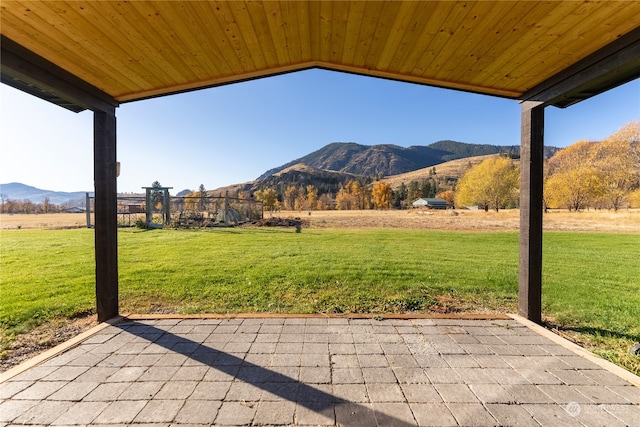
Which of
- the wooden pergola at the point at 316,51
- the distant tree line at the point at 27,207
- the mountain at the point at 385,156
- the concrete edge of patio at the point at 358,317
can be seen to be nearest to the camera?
the wooden pergola at the point at 316,51

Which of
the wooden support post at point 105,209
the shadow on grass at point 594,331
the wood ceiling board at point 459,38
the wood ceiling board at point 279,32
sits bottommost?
the shadow on grass at point 594,331

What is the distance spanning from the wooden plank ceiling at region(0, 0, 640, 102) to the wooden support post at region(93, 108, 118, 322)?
0.44 metres

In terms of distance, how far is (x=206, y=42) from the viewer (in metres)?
2.33

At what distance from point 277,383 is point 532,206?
121 inches

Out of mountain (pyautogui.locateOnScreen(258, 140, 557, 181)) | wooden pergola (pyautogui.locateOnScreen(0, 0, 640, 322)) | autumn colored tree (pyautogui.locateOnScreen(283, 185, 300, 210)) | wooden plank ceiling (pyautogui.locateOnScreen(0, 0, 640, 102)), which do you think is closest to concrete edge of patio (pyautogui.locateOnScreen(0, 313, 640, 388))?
wooden pergola (pyautogui.locateOnScreen(0, 0, 640, 322))

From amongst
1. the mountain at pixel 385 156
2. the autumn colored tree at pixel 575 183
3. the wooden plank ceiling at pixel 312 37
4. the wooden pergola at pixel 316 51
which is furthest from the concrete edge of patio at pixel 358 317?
the mountain at pixel 385 156

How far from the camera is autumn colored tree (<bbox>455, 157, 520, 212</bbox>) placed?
37156 millimetres

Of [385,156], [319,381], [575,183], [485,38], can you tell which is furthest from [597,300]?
[385,156]

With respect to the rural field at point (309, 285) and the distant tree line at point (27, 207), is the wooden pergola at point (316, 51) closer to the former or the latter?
the rural field at point (309, 285)

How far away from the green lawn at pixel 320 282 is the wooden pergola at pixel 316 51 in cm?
81

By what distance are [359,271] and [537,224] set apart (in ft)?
9.82

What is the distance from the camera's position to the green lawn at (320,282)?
3484mm

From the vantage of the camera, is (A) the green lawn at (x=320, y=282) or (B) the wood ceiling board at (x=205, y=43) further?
(A) the green lawn at (x=320, y=282)

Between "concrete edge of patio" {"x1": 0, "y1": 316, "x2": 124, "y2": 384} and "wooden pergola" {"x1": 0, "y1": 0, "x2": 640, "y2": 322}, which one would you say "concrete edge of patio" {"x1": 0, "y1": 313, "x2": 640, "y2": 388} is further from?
"wooden pergola" {"x1": 0, "y1": 0, "x2": 640, "y2": 322}
